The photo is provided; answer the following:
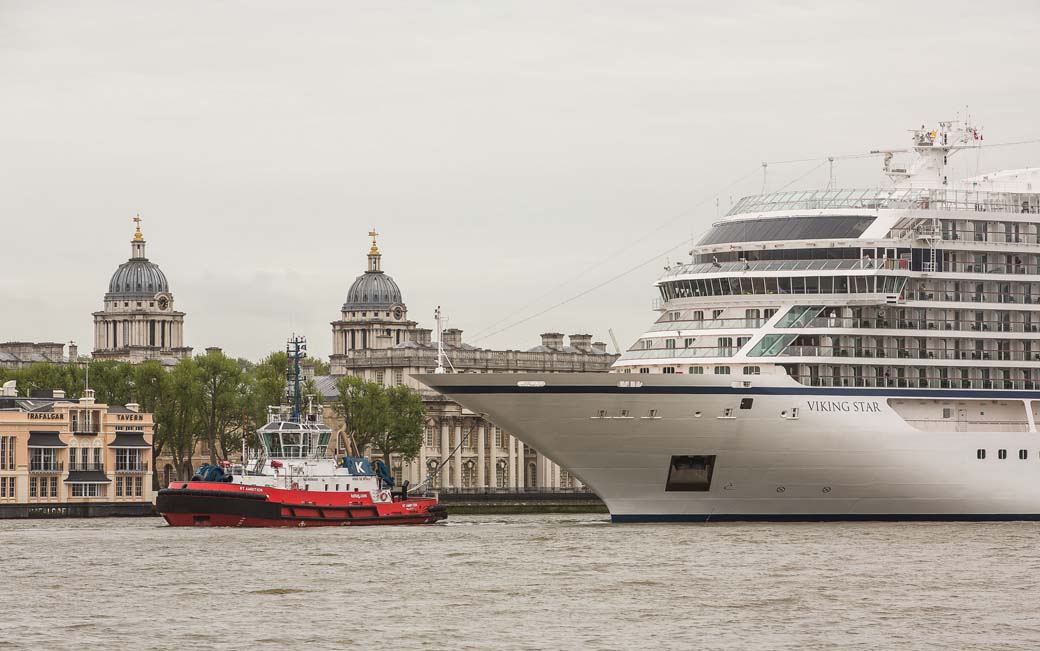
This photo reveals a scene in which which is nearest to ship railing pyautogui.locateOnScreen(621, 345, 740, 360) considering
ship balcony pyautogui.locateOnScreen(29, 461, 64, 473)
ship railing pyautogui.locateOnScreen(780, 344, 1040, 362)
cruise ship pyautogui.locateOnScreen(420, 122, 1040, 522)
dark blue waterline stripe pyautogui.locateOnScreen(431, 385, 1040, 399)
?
cruise ship pyautogui.locateOnScreen(420, 122, 1040, 522)

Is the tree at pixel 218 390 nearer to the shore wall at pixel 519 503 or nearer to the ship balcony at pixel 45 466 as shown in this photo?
the shore wall at pixel 519 503

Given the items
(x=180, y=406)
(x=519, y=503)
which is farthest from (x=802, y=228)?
(x=180, y=406)

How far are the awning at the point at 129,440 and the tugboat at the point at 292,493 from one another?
3027 cm

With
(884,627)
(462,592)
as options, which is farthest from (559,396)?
(884,627)

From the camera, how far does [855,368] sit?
3238 inches

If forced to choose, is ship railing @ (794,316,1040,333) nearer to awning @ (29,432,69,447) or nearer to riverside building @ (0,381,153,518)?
riverside building @ (0,381,153,518)

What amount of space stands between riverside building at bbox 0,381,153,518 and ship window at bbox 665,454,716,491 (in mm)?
48844

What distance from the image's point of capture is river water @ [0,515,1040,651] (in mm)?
52031

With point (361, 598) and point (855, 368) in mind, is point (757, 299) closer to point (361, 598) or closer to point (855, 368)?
point (855, 368)

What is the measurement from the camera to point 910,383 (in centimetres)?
8275

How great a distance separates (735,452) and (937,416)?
769 cm

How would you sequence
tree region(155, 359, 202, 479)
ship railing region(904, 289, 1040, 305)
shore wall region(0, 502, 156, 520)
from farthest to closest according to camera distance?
tree region(155, 359, 202, 479)
shore wall region(0, 502, 156, 520)
ship railing region(904, 289, 1040, 305)

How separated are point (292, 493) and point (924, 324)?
87.3 ft

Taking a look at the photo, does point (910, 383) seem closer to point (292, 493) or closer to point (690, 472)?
point (690, 472)
